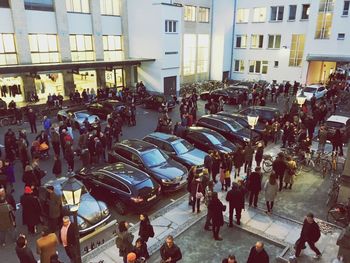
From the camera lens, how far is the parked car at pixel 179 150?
14.1 m

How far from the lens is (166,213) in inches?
445

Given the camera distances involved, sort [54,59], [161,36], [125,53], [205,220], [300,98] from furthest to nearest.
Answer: [125,53]
[161,36]
[54,59]
[300,98]
[205,220]

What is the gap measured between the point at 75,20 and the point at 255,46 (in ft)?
73.0

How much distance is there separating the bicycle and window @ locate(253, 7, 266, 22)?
31953 millimetres

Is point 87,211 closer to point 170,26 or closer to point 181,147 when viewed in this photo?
point 181,147

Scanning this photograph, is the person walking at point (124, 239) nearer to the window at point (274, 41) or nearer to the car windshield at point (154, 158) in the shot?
the car windshield at point (154, 158)

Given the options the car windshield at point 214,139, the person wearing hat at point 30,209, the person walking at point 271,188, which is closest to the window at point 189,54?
the car windshield at point 214,139

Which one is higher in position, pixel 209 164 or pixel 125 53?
pixel 125 53

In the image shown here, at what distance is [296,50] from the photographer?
35.5 metres

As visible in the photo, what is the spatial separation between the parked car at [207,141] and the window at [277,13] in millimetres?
25916

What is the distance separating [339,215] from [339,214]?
3 centimetres

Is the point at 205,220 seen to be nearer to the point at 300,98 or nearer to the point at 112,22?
the point at 300,98

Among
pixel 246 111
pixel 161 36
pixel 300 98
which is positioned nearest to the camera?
pixel 300 98

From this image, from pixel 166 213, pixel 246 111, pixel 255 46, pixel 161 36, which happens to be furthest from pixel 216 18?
pixel 166 213
